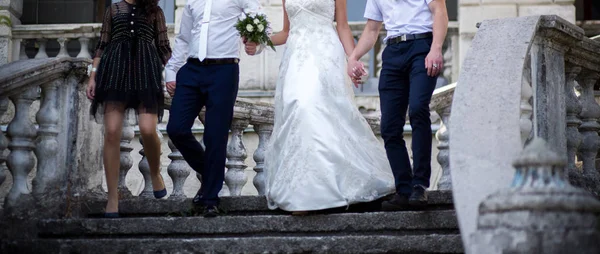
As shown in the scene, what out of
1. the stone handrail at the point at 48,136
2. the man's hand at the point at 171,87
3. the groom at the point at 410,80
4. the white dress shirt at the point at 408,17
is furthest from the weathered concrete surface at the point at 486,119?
the stone handrail at the point at 48,136

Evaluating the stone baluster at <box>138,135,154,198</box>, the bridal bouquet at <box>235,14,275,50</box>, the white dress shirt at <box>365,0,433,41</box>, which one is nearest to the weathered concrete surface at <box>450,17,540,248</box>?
the white dress shirt at <box>365,0,433,41</box>

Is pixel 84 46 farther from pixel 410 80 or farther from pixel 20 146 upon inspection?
pixel 410 80

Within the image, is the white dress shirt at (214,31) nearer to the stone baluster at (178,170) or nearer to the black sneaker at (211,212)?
the stone baluster at (178,170)

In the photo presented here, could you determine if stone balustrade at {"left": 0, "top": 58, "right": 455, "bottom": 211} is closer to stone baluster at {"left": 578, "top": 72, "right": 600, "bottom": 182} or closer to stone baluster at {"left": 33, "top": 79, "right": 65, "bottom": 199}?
stone baluster at {"left": 33, "top": 79, "right": 65, "bottom": 199}

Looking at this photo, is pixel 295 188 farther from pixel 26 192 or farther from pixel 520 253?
pixel 520 253

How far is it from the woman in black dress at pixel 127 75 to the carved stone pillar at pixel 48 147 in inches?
10.0

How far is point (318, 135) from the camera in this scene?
6164 mm

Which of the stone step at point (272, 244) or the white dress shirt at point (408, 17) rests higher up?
the white dress shirt at point (408, 17)

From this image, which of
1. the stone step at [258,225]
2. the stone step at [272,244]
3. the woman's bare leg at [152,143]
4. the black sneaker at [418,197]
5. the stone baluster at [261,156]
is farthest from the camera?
the stone baluster at [261,156]

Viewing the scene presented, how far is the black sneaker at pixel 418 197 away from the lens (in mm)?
5730

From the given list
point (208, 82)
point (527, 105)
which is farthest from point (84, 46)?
point (527, 105)

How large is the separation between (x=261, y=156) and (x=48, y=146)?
5.48 feet

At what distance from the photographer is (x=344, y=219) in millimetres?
5684

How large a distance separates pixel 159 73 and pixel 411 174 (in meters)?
1.68
